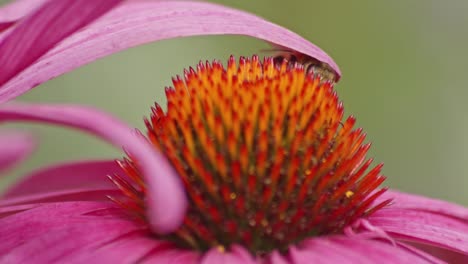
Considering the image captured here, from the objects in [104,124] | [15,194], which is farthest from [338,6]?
[104,124]

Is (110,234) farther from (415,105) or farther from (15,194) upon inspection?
(415,105)

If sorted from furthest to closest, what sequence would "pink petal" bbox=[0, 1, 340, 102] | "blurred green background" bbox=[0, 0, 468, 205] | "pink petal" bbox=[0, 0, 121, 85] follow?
"blurred green background" bbox=[0, 0, 468, 205] → "pink petal" bbox=[0, 1, 340, 102] → "pink petal" bbox=[0, 0, 121, 85]

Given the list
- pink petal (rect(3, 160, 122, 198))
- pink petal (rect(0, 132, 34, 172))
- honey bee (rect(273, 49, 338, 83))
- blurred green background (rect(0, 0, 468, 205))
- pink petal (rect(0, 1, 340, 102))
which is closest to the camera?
pink petal (rect(0, 1, 340, 102))

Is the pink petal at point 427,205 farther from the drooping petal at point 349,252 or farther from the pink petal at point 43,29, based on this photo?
the pink petal at point 43,29

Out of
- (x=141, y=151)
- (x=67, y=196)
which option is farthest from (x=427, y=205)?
(x=141, y=151)

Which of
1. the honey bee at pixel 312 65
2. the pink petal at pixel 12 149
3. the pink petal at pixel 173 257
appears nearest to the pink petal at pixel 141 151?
the pink petal at pixel 173 257

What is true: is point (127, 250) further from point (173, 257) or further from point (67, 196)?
point (67, 196)

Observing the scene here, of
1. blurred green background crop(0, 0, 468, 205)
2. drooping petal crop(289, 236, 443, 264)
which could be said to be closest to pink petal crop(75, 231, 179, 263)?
drooping petal crop(289, 236, 443, 264)

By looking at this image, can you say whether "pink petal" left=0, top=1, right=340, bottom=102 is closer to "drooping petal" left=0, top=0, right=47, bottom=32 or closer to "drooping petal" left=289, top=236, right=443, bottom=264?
"drooping petal" left=0, top=0, right=47, bottom=32
